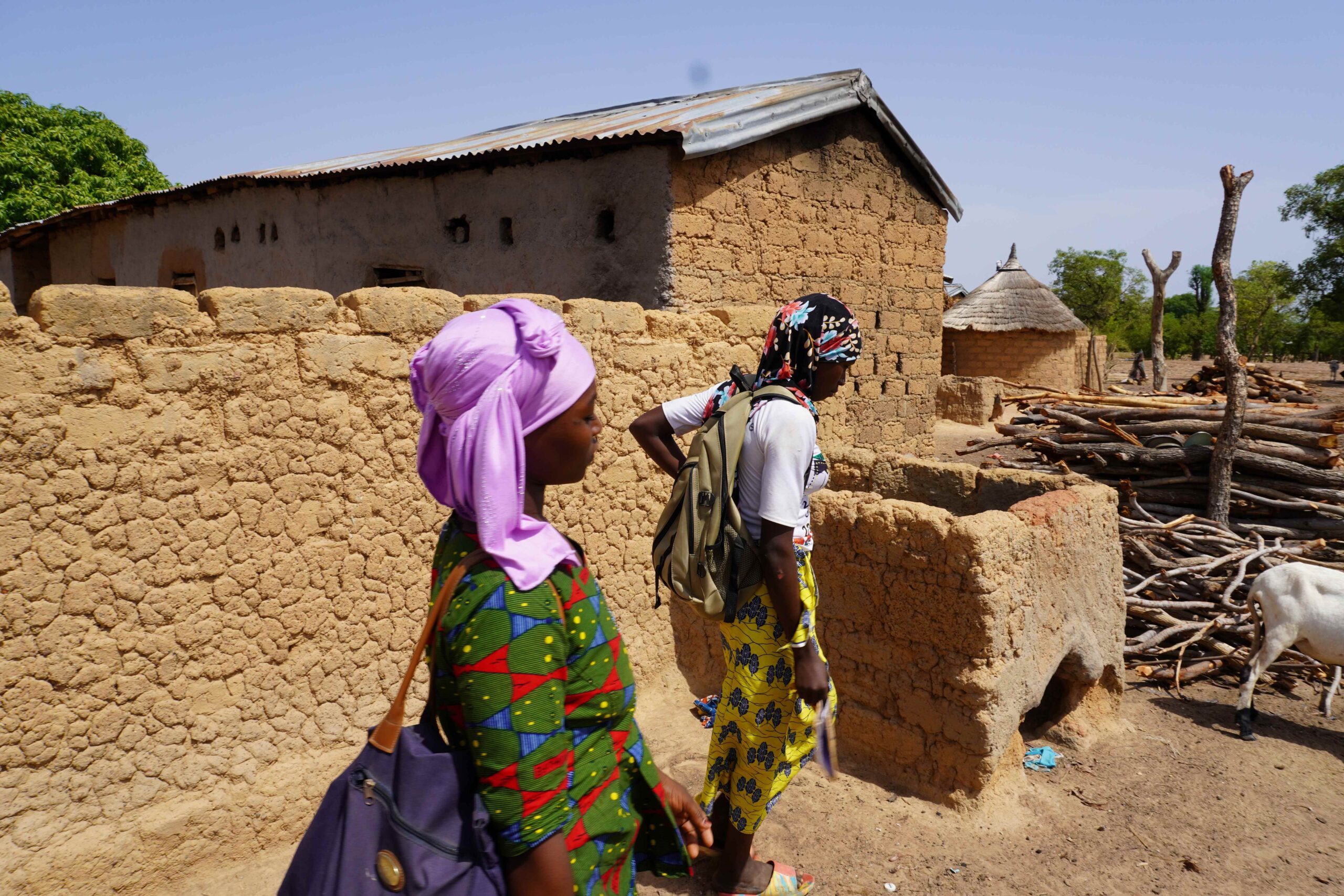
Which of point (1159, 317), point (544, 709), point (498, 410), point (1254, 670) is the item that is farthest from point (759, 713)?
point (1159, 317)

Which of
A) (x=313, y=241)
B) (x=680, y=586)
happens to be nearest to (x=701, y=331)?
(x=680, y=586)

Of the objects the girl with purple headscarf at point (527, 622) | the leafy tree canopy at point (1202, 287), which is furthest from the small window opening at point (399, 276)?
the leafy tree canopy at point (1202, 287)

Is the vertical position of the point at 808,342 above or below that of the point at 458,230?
below

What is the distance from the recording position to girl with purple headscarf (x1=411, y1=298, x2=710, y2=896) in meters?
1.17

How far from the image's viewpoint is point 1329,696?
16.3 feet

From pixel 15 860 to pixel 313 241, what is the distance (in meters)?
6.74

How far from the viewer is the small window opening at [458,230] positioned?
6.88 m

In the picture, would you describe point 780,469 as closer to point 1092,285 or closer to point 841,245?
point 841,245

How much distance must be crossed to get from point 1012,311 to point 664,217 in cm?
1577

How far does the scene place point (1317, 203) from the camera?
89.5 ft

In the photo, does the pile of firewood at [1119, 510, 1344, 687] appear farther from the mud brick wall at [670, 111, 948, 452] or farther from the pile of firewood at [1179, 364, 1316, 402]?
the pile of firewood at [1179, 364, 1316, 402]

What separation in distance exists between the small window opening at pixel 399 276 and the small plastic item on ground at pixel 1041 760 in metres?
5.74

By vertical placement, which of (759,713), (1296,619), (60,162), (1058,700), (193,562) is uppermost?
(60,162)

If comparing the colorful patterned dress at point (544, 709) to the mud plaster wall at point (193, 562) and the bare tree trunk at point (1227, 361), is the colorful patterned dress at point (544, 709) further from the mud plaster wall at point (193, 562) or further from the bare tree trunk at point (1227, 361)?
the bare tree trunk at point (1227, 361)
